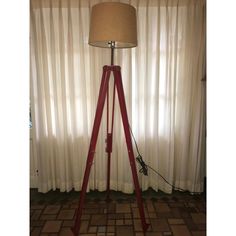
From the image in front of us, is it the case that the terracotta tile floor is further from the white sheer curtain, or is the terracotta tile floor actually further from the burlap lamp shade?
the burlap lamp shade

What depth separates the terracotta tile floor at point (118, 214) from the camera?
1.82 meters

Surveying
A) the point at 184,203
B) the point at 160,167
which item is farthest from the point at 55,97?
the point at 184,203

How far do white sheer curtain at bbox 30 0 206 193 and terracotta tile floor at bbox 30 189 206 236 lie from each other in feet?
0.37

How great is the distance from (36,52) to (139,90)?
44.1 inches

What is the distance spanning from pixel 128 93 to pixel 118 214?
119 centimetres

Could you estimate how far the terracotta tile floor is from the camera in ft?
5.98

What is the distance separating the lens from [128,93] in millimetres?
2234

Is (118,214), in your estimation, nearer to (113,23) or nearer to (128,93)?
(128,93)

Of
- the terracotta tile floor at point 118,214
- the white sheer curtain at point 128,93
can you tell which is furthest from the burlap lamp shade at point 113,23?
the terracotta tile floor at point 118,214

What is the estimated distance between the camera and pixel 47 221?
6.41 ft

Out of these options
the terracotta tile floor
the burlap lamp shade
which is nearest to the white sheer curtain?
the terracotta tile floor

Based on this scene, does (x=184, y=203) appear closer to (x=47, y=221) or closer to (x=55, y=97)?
(x=47, y=221)
